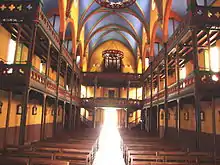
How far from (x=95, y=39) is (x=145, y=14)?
13.2 metres

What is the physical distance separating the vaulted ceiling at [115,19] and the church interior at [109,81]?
4.8 inches

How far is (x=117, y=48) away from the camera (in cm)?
3938

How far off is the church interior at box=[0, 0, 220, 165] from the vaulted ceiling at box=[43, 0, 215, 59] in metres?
0.12

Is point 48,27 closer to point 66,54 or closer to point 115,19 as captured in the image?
point 66,54

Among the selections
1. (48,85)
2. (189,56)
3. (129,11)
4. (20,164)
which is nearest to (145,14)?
(129,11)

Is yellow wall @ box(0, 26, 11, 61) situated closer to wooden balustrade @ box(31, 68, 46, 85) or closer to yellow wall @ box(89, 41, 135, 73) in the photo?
wooden balustrade @ box(31, 68, 46, 85)

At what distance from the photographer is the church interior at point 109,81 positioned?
9.62m

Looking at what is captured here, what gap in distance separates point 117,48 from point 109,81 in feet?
31.1

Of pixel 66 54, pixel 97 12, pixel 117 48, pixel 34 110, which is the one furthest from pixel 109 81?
pixel 34 110

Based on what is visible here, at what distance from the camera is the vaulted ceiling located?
63.4ft

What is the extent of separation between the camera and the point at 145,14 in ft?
84.9

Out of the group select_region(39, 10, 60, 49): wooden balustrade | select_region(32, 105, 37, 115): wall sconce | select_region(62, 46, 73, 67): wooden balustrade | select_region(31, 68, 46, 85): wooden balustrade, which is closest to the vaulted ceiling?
select_region(62, 46, 73, 67): wooden balustrade

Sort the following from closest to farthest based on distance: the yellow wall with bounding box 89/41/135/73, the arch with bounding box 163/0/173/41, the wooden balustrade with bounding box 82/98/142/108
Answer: the arch with bounding box 163/0/173/41 → the wooden balustrade with bounding box 82/98/142/108 → the yellow wall with bounding box 89/41/135/73

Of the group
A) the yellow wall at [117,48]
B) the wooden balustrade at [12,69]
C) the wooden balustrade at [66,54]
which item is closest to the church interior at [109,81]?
the wooden balustrade at [12,69]
